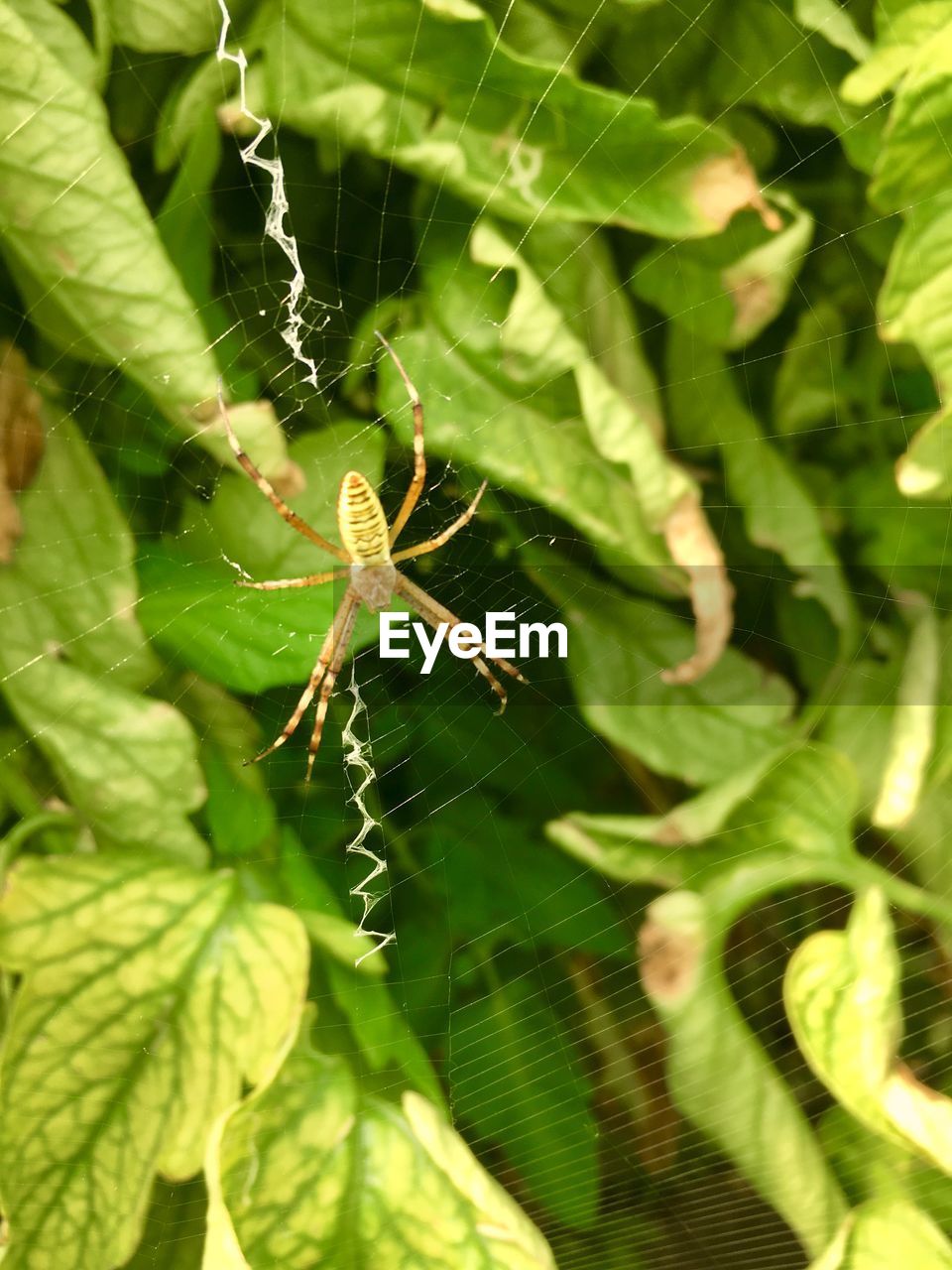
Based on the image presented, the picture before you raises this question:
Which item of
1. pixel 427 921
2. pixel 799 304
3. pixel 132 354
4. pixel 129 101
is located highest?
pixel 129 101

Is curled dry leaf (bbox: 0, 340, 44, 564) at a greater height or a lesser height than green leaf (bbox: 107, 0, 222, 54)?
lesser

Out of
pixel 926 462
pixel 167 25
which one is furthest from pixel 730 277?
pixel 167 25

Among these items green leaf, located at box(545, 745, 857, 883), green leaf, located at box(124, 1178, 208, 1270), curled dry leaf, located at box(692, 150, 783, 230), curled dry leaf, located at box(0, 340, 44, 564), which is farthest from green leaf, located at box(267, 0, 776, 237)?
green leaf, located at box(124, 1178, 208, 1270)

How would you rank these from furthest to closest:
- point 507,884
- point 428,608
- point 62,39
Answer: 1. point 428,608
2. point 507,884
3. point 62,39

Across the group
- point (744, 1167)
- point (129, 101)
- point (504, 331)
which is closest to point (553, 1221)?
point (744, 1167)

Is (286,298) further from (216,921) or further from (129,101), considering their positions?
(216,921)

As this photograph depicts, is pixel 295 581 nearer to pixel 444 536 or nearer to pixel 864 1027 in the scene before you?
pixel 444 536

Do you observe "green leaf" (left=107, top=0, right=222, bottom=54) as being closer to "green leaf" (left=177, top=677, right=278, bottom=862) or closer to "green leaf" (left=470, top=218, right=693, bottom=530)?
"green leaf" (left=470, top=218, right=693, bottom=530)
